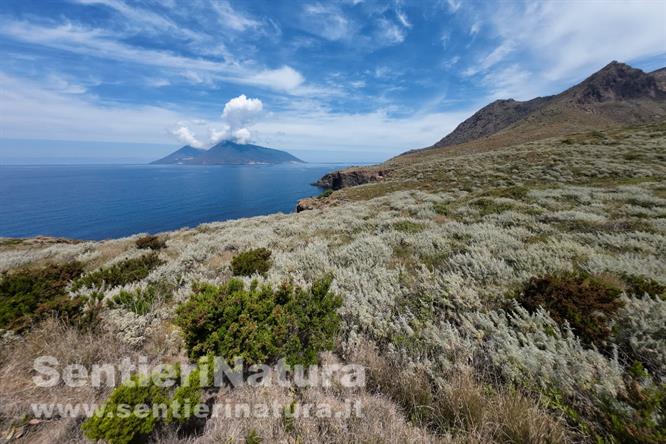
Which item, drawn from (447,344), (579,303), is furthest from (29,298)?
(579,303)

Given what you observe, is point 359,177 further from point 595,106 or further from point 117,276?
point 595,106

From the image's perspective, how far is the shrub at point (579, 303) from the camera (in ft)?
9.71

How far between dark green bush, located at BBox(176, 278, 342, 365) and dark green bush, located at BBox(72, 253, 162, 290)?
3.58 metres

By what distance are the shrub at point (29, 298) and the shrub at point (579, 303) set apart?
6.72 meters

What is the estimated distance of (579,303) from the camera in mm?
3295

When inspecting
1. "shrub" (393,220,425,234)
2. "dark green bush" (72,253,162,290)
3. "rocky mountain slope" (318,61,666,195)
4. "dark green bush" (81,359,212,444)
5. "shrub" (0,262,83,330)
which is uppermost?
"rocky mountain slope" (318,61,666,195)

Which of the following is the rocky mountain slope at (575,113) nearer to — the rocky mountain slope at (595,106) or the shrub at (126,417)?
the rocky mountain slope at (595,106)

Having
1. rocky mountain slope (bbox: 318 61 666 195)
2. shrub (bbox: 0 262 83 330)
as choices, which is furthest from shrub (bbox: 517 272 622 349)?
rocky mountain slope (bbox: 318 61 666 195)

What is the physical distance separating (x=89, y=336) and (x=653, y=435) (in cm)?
568

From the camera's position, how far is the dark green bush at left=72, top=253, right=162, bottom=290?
5754 millimetres

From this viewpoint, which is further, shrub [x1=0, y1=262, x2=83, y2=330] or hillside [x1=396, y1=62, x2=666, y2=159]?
hillside [x1=396, y1=62, x2=666, y2=159]

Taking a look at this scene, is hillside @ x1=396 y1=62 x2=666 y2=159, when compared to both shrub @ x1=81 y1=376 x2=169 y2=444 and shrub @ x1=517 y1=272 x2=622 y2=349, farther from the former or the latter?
shrub @ x1=81 y1=376 x2=169 y2=444

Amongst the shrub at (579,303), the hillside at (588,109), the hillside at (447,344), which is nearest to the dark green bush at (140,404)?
the hillside at (447,344)

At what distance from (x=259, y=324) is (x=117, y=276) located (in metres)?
5.00
